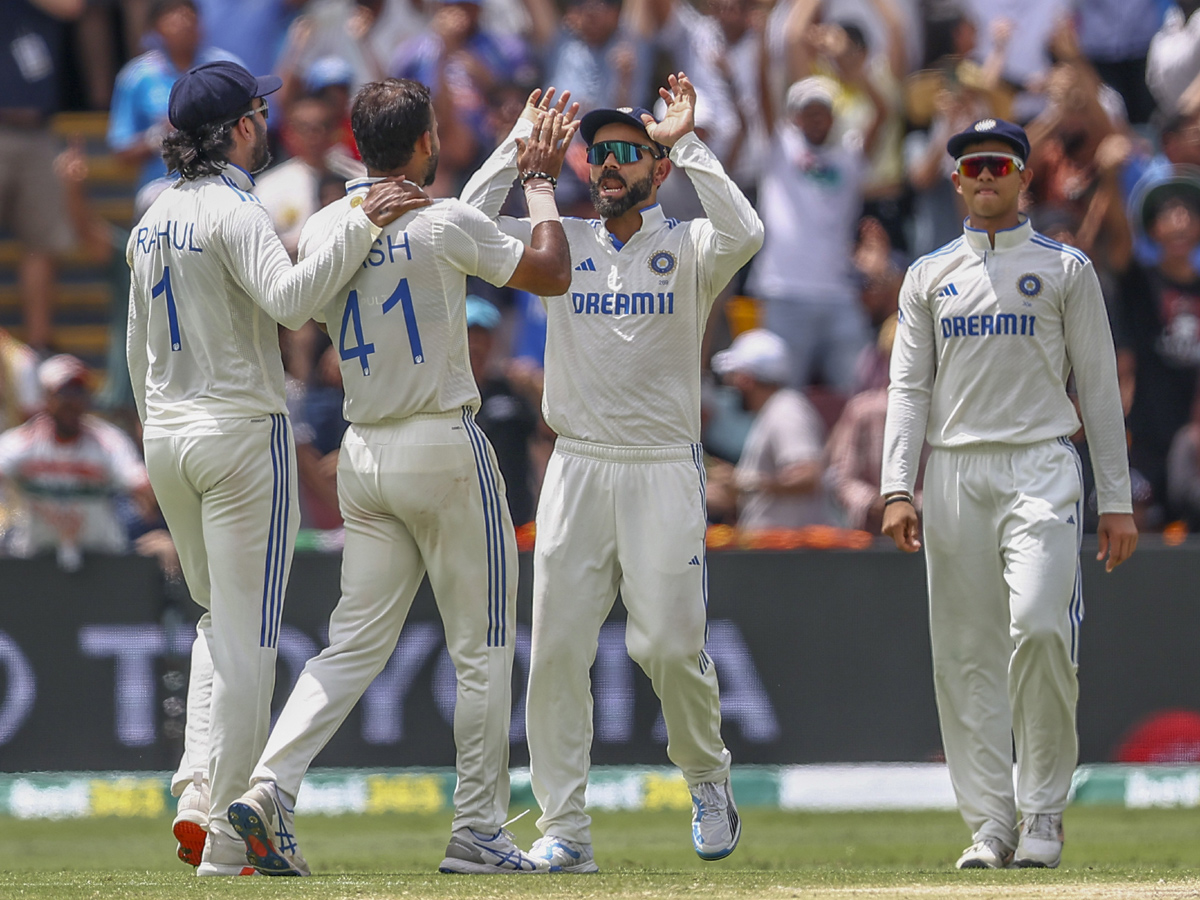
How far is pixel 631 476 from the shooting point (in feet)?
18.8

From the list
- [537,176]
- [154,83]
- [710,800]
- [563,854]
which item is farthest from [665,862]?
[154,83]

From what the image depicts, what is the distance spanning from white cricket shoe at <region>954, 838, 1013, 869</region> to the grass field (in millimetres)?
132

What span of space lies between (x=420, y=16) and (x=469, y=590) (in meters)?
7.41

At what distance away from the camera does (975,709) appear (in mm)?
6176

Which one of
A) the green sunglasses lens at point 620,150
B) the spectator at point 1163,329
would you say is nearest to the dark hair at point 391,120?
the green sunglasses lens at point 620,150

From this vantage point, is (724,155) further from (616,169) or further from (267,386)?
(267,386)

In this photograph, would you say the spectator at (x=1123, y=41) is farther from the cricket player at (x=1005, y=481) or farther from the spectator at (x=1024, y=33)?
the cricket player at (x=1005, y=481)

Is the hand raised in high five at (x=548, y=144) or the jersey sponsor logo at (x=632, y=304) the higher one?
the hand raised in high five at (x=548, y=144)

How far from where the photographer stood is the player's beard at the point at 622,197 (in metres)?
5.86

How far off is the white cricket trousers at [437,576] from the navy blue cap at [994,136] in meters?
2.09

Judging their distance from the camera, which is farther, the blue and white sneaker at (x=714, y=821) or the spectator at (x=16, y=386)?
the spectator at (x=16, y=386)

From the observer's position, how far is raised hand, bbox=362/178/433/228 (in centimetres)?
530

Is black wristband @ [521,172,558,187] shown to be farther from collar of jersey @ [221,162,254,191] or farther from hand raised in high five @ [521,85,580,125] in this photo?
collar of jersey @ [221,162,254,191]

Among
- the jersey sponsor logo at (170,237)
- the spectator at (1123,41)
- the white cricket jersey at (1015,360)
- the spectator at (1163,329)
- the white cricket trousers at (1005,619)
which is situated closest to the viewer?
the jersey sponsor logo at (170,237)
